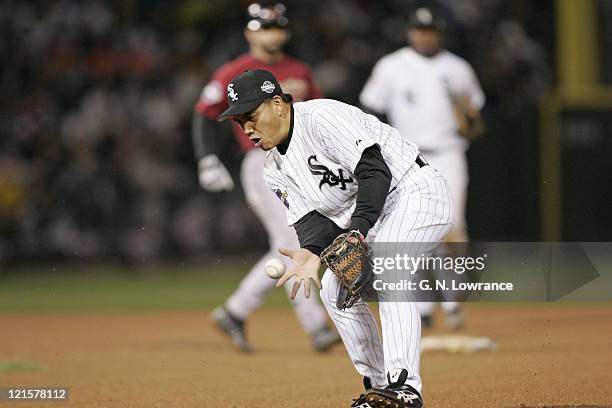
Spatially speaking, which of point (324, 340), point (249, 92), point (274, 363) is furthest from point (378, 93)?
point (249, 92)

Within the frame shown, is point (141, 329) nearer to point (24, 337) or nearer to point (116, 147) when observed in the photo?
point (24, 337)

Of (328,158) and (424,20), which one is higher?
(424,20)

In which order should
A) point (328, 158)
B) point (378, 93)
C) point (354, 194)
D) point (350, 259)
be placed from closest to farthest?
point (350, 259)
point (328, 158)
point (354, 194)
point (378, 93)

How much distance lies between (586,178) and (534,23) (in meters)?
3.37

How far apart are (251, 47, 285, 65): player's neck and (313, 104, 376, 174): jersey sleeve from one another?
323 centimetres

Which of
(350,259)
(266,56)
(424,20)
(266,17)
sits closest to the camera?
(350,259)

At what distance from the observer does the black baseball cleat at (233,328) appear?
7215 millimetres

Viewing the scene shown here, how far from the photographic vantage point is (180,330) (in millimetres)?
8578

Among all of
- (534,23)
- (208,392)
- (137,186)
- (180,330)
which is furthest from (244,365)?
(534,23)

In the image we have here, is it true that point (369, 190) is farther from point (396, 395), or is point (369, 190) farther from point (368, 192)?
point (396, 395)

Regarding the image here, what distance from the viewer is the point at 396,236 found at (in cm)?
430

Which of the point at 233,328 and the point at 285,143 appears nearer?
the point at 285,143

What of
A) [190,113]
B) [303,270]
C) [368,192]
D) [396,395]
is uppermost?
[190,113]

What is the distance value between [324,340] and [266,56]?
6.75 feet
